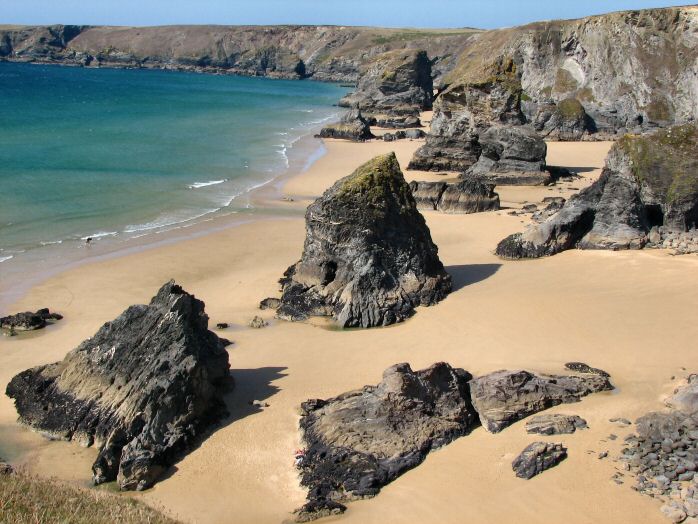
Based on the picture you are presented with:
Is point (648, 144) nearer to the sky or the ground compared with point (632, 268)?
nearer to the sky

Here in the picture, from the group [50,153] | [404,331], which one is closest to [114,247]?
[404,331]

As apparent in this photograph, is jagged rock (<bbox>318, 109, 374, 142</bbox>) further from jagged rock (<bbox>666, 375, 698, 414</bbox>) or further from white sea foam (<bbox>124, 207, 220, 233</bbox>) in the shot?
jagged rock (<bbox>666, 375, 698, 414</bbox>)

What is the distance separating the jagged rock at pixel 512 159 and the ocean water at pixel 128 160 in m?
9.95

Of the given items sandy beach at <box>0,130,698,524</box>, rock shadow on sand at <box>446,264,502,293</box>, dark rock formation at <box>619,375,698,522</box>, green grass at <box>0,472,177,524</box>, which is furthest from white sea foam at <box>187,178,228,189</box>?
dark rock formation at <box>619,375,698,522</box>

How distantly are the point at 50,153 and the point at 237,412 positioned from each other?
1311 inches

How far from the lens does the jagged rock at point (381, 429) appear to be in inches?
394

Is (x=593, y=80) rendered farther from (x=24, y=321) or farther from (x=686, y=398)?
(x=686, y=398)

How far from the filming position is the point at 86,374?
1202 centimetres

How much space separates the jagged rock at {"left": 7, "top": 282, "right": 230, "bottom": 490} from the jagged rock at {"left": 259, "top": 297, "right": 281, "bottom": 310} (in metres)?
4.56

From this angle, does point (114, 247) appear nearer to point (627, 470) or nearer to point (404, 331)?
point (404, 331)

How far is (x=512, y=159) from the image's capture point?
1226 inches

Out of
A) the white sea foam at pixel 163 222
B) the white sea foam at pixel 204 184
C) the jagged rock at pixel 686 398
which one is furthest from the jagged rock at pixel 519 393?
the white sea foam at pixel 204 184

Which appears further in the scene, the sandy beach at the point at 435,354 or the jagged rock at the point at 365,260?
the jagged rock at the point at 365,260

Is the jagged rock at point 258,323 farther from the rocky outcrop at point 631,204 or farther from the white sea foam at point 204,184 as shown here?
the white sea foam at point 204,184
